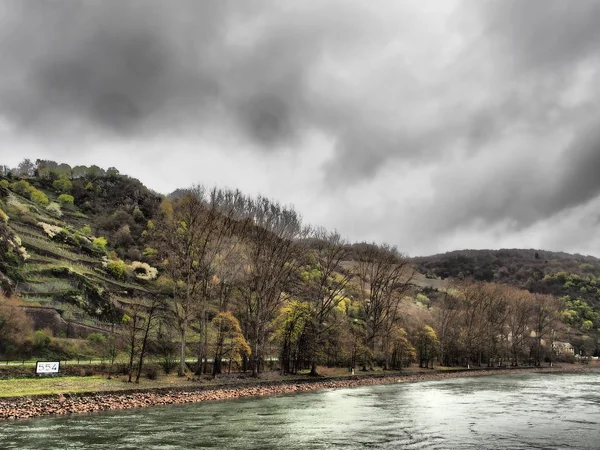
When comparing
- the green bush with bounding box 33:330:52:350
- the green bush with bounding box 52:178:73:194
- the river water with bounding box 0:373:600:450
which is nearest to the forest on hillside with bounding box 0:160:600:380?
the green bush with bounding box 33:330:52:350

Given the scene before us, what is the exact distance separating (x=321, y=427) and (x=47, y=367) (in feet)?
91.8

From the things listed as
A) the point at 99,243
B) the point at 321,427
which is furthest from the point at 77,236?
the point at 321,427

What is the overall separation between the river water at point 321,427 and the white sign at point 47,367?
1479 cm

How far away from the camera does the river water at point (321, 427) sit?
20.1 meters

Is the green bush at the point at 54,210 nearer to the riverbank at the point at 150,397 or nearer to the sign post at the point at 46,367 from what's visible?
the sign post at the point at 46,367

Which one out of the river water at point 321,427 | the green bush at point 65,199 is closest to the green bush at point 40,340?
the river water at point 321,427

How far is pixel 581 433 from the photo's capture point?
23.2 metres

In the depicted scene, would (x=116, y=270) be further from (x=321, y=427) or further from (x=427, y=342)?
(x=321, y=427)

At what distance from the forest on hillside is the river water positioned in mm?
18306

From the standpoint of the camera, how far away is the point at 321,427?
82.1 ft

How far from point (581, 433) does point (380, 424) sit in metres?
10.2

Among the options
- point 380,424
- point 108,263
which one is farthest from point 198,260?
point 108,263

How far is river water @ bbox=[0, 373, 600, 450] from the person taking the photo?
20.1 m

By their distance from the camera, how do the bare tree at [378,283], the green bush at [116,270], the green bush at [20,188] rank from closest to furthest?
the bare tree at [378,283] → the green bush at [116,270] → the green bush at [20,188]
